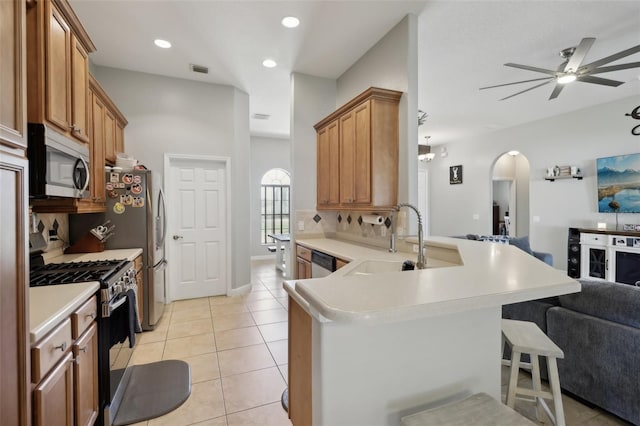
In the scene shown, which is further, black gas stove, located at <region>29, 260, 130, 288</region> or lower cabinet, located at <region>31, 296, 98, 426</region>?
black gas stove, located at <region>29, 260, 130, 288</region>

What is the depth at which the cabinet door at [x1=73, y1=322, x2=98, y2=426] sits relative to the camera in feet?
5.03

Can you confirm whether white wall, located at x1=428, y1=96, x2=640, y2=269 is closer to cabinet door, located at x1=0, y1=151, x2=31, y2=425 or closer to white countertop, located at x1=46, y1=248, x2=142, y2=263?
white countertop, located at x1=46, y1=248, x2=142, y2=263

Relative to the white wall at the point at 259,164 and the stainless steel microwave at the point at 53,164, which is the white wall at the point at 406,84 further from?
the white wall at the point at 259,164

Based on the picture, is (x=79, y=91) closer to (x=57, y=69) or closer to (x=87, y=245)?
(x=57, y=69)

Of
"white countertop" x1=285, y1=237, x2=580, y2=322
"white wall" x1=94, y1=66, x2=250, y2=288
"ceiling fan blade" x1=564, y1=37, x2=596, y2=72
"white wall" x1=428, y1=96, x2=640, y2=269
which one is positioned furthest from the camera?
"white wall" x1=428, y1=96, x2=640, y2=269

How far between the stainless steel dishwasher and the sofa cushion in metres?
1.88

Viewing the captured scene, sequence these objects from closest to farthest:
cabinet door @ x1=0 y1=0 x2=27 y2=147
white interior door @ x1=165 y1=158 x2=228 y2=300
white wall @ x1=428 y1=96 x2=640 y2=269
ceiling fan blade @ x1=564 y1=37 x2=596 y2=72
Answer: cabinet door @ x1=0 y1=0 x2=27 y2=147
ceiling fan blade @ x1=564 y1=37 x2=596 y2=72
white interior door @ x1=165 y1=158 x2=228 y2=300
white wall @ x1=428 y1=96 x2=640 y2=269

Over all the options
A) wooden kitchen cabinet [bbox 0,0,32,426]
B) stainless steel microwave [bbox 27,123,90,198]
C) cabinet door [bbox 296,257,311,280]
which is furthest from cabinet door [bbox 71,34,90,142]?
cabinet door [bbox 296,257,311,280]

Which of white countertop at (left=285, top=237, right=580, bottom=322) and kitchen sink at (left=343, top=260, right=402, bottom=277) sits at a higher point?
white countertop at (left=285, top=237, right=580, bottom=322)

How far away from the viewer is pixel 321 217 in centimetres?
427

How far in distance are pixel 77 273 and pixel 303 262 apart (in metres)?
2.28

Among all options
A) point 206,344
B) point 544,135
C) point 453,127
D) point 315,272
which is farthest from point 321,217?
point 544,135

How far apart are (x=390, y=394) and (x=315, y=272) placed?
7.33 feet

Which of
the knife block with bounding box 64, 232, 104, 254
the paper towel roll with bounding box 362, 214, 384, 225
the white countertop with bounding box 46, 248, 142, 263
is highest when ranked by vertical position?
the paper towel roll with bounding box 362, 214, 384, 225
